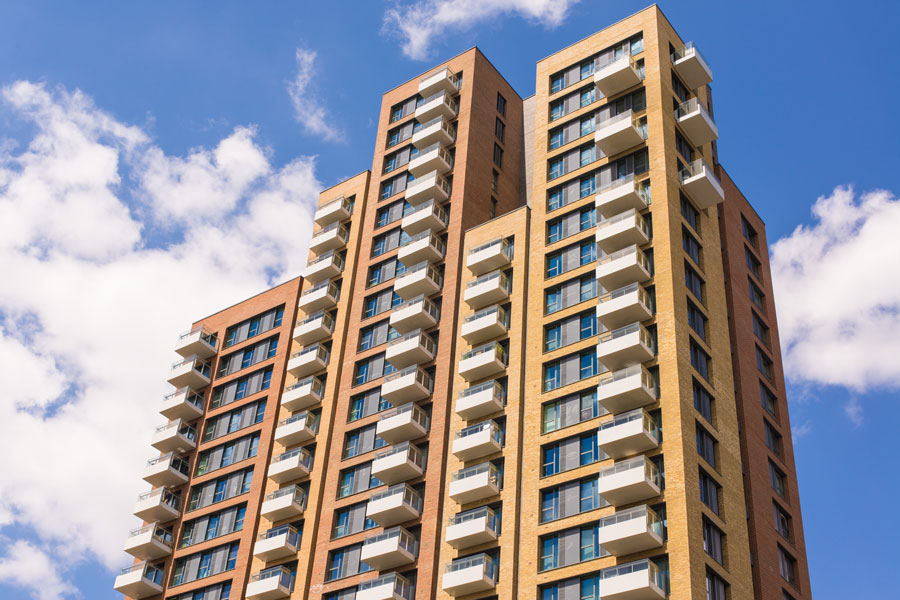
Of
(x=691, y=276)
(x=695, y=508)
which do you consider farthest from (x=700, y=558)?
(x=691, y=276)

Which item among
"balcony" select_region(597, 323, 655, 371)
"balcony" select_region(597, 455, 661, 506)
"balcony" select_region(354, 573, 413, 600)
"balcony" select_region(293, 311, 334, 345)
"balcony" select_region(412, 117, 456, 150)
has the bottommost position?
"balcony" select_region(354, 573, 413, 600)

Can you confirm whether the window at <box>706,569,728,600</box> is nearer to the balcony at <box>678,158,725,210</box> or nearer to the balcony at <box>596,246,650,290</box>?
the balcony at <box>596,246,650,290</box>

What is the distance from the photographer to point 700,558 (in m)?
55.5

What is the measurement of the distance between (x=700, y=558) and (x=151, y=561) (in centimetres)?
4630

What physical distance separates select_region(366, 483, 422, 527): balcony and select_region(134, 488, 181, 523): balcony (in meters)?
22.3

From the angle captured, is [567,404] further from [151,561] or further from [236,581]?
[151,561]

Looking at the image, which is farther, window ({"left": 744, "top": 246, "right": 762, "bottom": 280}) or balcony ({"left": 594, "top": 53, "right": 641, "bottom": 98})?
window ({"left": 744, "top": 246, "right": 762, "bottom": 280})

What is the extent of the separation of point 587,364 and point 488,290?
11.6 meters

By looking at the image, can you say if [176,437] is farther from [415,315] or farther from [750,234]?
[750,234]

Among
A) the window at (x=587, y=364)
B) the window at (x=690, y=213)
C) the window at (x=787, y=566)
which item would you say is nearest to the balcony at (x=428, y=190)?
the window at (x=690, y=213)

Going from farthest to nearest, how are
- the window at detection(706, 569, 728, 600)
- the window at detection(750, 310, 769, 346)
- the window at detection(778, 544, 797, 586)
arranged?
1. the window at detection(750, 310, 769, 346)
2. the window at detection(778, 544, 797, 586)
3. the window at detection(706, 569, 728, 600)

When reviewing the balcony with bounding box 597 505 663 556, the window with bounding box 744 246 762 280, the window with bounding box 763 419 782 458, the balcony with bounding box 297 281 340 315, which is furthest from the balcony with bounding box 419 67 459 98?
the balcony with bounding box 597 505 663 556

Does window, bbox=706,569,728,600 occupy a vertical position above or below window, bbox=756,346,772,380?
below

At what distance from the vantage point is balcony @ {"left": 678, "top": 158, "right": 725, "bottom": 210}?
72.2 metres
